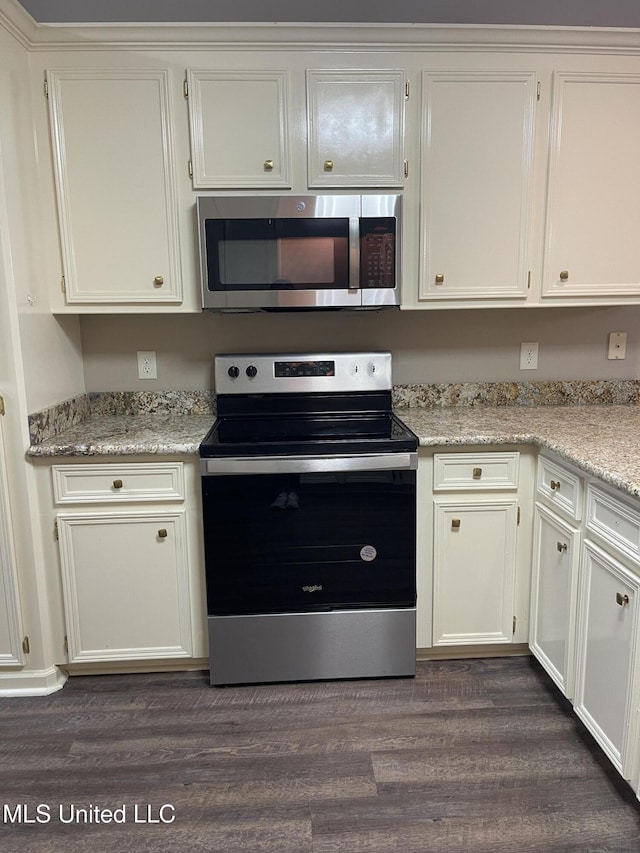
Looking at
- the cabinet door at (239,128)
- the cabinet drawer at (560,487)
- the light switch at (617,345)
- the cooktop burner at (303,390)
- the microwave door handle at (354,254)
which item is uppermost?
the cabinet door at (239,128)

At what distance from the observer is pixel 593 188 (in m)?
2.14

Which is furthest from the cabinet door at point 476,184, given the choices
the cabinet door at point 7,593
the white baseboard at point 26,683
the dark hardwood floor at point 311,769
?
the white baseboard at point 26,683

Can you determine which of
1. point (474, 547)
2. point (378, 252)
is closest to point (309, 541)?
point (474, 547)

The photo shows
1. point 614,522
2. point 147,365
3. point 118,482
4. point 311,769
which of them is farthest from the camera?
point 147,365

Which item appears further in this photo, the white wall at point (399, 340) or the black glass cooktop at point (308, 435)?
the white wall at point (399, 340)

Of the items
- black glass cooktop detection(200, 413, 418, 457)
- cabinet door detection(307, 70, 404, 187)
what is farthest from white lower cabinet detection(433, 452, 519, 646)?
cabinet door detection(307, 70, 404, 187)

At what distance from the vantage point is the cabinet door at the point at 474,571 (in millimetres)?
2061

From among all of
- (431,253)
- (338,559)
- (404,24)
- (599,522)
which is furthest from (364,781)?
(404,24)

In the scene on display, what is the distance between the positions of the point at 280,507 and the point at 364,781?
837 mm

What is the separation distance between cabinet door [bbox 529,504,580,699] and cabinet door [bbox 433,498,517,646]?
0.09 m

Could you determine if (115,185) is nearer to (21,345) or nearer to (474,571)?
(21,345)

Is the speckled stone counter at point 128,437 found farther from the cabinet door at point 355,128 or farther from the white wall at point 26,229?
the cabinet door at point 355,128

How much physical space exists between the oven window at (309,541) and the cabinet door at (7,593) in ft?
2.13

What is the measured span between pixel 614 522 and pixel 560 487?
34 centimetres
